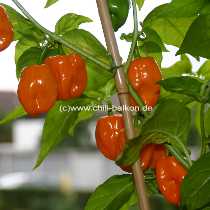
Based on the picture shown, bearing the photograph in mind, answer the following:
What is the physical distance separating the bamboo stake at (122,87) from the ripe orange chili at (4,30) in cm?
9

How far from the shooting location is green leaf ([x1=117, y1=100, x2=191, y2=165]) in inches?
20.6

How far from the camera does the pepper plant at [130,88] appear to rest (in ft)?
1.83

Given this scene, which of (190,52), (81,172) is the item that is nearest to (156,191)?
(190,52)

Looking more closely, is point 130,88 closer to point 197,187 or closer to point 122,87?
point 122,87

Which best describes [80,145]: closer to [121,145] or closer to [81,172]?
[81,172]

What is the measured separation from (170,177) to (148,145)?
0.05 m

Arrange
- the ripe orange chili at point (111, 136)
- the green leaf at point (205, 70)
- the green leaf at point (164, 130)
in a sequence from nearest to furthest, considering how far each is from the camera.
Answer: the green leaf at point (164, 130) < the ripe orange chili at point (111, 136) < the green leaf at point (205, 70)

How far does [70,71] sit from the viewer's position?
2.05 feet

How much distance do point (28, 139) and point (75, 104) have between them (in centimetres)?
844

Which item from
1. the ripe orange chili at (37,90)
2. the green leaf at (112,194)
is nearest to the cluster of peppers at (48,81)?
the ripe orange chili at (37,90)

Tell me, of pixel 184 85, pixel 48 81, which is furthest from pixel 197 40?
pixel 48 81

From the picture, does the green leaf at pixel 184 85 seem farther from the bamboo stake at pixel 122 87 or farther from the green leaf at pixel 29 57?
the green leaf at pixel 29 57

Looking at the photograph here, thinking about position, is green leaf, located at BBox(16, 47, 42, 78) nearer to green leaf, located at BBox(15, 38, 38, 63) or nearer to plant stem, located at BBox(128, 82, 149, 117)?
green leaf, located at BBox(15, 38, 38, 63)

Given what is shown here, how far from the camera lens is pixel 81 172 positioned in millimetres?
9641
